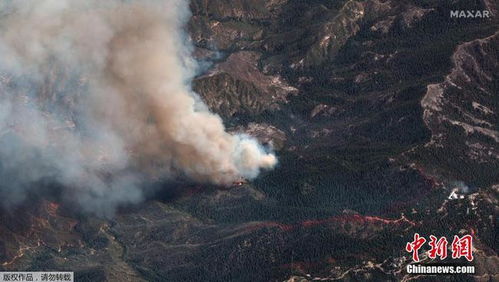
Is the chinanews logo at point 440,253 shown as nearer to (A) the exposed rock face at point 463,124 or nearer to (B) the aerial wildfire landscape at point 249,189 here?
(B) the aerial wildfire landscape at point 249,189

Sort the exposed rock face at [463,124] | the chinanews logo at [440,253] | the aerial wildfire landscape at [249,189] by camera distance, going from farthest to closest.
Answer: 1. the exposed rock face at [463,124]
2. the aerial wildfire landscape at [249,189]
3. the chinanews logo at [440,253]

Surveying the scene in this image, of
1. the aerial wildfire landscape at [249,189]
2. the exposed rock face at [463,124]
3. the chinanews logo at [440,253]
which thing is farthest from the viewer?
the exposed rock face at [463,124]

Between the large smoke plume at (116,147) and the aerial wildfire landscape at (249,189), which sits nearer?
the aerial wildfire landscape at (249,189)

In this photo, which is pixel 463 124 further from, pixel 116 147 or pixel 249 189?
pixel 116 147

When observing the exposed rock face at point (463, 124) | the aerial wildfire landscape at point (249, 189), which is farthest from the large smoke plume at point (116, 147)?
the exposed rock face at point (463, 124)

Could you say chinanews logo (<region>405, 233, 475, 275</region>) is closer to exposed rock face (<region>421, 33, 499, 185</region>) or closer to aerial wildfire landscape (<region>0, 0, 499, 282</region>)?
aerial wildfire landscape (<region>0, 0, 499, 282</region>)

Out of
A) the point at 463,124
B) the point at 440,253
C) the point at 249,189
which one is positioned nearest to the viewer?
the point at 440,253

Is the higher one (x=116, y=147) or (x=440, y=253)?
(x=116, y=147)

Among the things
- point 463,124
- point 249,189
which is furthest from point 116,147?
point 463,124

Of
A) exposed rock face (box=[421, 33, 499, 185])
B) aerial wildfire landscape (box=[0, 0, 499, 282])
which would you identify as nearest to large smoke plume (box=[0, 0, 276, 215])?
aerial wildfire landscape (box=[0, 0, 499, 282])

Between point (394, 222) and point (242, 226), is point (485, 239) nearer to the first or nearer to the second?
point (394, 222)
